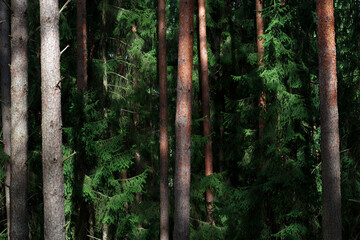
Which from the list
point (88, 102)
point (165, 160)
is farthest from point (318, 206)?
point (88, 102)

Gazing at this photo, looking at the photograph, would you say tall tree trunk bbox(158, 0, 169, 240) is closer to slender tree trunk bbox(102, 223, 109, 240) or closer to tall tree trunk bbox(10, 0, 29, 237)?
slender tree trunk bbox(102, 223, 109, 240)

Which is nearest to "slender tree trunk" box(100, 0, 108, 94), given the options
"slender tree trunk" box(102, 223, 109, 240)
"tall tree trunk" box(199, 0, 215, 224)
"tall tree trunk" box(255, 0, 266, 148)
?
"tall tree trunk" box(199, 0, 215, 224)

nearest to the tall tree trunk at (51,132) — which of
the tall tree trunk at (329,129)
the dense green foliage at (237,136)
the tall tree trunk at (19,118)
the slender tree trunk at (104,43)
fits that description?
the tall tree trunk at (19,118)

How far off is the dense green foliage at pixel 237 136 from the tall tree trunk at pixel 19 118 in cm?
164

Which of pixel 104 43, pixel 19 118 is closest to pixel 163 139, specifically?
pixel 104 43

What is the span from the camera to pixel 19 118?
7.88m

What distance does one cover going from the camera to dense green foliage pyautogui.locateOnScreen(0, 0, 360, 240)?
36.2ft

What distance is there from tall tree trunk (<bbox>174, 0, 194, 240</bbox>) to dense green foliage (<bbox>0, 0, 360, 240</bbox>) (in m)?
2.19

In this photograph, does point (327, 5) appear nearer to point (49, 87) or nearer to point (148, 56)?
point (49, 87)

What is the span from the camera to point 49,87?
6.52 meters

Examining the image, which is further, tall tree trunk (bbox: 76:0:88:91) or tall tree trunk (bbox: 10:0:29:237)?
tall tree trunk (bbox: 76:0:88:91)

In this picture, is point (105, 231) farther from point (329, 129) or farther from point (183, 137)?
point (329, 129)

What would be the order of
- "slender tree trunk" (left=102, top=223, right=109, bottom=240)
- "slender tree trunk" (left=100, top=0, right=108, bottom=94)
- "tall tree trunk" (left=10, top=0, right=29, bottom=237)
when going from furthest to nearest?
"slender tree trunk" (left=100, top=0, right=108, bottom=94), "slender tree trunk" (left=102, top=223, right=109, bottom=240), "tall tree trunk" (left=10, top=0, right=29, bottom=237)

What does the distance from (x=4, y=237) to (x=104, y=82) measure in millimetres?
5506
